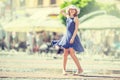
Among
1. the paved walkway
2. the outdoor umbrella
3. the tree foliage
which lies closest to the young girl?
the paved walkway

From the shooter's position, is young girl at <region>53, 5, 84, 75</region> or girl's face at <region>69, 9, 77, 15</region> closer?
young girl at <region>53, 5, 84, 75</region>

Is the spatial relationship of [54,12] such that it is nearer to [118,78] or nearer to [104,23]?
[104,23]

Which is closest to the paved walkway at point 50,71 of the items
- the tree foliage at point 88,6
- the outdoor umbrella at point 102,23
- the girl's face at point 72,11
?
the girl's face at point 72,11

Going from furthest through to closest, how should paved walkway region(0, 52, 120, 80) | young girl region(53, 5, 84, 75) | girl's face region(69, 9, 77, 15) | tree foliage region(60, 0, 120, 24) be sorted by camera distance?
1. tree foliage region(60, 0, 120, 24)
2. girl's face region(69, 9, 77, 15)
3. young girl region(53, 5, 84, 75)
4. paved walkway region(0, 52, 120, 80)

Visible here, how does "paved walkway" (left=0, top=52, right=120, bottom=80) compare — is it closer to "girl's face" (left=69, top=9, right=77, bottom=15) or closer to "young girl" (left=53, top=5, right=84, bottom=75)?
"young girl" (left=53, top=5, right=84, bottom=75)

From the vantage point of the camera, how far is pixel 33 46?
2597cm

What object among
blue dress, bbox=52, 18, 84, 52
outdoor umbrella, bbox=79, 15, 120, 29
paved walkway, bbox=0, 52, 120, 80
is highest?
blue dress, bbox=52, 18, 84, 52

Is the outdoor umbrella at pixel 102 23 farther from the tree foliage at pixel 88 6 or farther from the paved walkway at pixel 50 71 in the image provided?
the paved walkway at pixel 50 71

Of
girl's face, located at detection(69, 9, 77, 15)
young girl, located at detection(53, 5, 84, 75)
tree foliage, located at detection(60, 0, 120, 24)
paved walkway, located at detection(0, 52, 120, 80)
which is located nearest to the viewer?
paved walkway, located at detection(0, 52, 120, 80)

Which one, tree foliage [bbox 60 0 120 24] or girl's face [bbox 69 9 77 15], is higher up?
girl's face [bbox 69 9 77 15]

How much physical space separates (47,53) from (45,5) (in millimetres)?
11075

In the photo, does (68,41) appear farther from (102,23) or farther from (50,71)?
(102,23)

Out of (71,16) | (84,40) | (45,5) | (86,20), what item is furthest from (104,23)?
(45,5)

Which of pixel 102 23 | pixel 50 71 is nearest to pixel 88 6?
pixel 102 23
